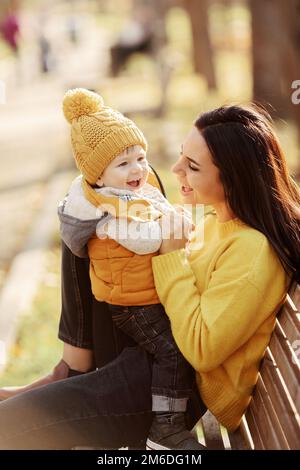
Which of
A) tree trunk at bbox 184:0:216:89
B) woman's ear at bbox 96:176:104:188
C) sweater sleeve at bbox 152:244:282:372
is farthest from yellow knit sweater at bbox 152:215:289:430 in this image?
tree trunk at bbox 184:0:216:89

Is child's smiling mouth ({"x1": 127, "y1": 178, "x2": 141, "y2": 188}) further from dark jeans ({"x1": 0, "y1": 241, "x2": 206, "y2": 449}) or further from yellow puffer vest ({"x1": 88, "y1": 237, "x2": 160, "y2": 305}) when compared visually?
dark jeans ({"x1": 0, "y1": 241, "x2": 206, "y2": 449})

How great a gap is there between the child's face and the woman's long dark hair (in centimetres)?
26

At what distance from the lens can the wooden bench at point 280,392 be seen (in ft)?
8.06

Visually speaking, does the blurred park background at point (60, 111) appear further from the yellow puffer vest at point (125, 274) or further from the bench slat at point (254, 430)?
the bench slat at point (254, 430)

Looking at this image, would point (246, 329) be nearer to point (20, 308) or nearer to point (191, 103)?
point (20, 308)

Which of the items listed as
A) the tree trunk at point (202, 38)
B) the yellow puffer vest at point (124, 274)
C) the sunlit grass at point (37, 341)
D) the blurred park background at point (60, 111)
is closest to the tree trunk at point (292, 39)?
the blurred park background at point (60, 111)

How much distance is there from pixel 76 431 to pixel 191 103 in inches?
642

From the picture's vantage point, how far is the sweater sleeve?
2.54 metres

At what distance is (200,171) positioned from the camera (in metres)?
2.72

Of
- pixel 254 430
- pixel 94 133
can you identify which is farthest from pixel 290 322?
pixel 94 133

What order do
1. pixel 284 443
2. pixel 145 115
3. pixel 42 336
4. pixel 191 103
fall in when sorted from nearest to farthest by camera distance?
1. pixel 284 443
2. pixel 42 336
3. pixel 145 115
4. pixel 191 103

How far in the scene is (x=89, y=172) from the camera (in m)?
2.80

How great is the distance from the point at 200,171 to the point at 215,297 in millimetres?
440

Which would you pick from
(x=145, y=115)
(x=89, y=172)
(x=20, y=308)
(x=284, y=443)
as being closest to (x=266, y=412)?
(x=284, y=443)
